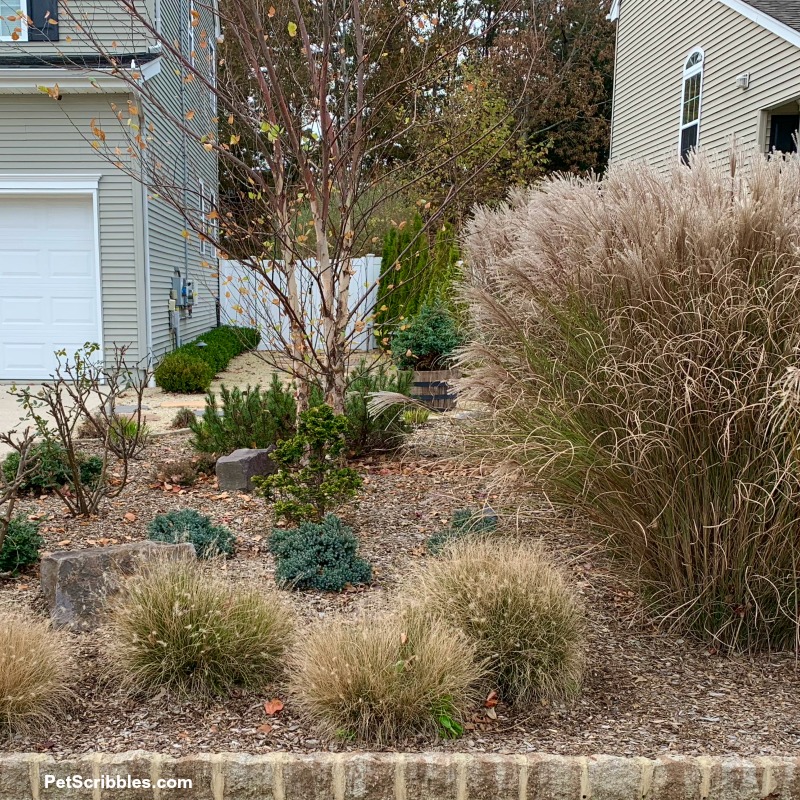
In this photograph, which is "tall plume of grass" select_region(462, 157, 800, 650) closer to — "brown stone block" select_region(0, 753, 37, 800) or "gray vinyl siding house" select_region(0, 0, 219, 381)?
"brown stone block" select_region(0, 753, 37, 800)

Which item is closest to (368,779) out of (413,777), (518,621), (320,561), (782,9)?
(413,777)

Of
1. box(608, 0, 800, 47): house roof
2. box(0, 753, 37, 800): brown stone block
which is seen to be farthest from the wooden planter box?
box(608, 0, 800, 47): house roof

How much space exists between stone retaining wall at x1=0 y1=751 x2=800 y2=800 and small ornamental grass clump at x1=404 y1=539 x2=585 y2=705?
0.33 metres

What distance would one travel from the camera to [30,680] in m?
2.56

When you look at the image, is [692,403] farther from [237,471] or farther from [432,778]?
[237,471]

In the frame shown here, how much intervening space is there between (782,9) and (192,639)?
1206cm

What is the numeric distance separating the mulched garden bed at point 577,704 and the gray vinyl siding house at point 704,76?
6396mm

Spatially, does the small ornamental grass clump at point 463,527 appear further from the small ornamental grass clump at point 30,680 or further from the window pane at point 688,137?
the window pane at point 688,137

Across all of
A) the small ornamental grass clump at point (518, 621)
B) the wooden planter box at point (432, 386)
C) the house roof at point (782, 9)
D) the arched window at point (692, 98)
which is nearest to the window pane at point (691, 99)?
the arched window at point (692, 98)

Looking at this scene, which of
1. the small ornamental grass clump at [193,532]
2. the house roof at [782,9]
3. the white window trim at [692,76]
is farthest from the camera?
the white window trim at [692,76]

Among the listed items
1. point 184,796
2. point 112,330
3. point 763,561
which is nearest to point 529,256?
point 763,561

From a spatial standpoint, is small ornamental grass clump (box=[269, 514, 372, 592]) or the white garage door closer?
small ornamental grass clump (box=[269, 514, 372, 592])

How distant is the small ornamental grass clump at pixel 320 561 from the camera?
3543mm

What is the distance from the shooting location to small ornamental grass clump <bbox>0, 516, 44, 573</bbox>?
12.2ft
